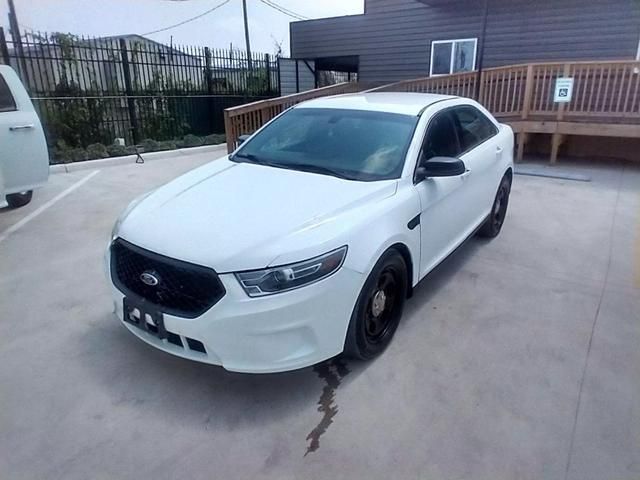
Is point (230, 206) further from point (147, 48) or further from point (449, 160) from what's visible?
point (147, 48)

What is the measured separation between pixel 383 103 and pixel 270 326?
215 centimetres

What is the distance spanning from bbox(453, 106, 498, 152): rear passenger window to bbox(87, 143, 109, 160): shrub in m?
7.12

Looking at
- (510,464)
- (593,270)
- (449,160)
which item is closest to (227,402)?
(510,464)

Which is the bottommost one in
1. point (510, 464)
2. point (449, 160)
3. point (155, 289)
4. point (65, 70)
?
point (510, 464)

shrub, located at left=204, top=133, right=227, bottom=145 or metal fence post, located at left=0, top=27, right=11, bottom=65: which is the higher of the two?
metal fence post, located at left=0, top=27, right=11, bottom=65

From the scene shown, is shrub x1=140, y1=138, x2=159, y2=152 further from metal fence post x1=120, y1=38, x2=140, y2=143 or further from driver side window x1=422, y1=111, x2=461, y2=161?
driver side window x1=422, y1=111, x2=461, y2=161

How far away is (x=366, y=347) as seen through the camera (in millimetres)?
2523

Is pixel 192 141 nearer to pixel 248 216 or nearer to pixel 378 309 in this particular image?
pixel 248 216

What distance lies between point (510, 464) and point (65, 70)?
10.2m

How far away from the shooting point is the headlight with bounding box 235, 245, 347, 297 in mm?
2008

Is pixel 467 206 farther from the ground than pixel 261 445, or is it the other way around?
pixel 467 206

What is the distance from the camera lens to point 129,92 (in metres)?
9.82

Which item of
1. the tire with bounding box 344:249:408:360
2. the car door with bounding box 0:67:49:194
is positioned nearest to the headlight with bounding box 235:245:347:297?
the tire with bounding box 344:249:408:360

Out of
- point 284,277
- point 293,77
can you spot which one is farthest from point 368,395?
point 293,77
